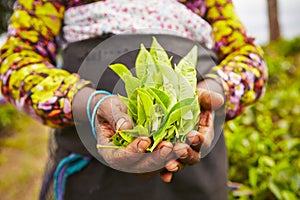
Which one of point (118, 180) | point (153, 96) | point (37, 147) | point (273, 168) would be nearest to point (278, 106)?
point (273, 168)

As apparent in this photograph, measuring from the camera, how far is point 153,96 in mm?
725

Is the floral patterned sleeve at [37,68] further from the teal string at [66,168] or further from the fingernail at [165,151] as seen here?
the fingernail at [165,151]

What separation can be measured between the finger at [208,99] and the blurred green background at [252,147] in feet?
3.55

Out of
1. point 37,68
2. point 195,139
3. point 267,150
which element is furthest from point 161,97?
point 267,150

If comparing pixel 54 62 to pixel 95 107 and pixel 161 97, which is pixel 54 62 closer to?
pixel 95 107

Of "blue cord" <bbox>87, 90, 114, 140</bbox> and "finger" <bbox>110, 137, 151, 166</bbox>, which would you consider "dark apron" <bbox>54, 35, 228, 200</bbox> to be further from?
"finger" <bbox>110, 137, 151, 166</bbox>

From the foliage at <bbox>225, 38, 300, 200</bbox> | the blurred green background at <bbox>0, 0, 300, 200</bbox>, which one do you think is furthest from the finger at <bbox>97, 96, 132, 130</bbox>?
the foliage at <bbox>225, 38, 300, 200</bbox>

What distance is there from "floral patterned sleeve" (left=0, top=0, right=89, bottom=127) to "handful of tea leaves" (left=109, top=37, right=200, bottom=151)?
0.64ft

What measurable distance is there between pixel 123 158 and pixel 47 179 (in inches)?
20.6

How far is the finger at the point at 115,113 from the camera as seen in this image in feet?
2.33

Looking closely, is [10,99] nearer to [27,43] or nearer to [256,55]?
[27,43]

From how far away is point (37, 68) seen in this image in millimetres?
940

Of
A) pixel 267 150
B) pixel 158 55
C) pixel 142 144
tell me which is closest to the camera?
pixel 142 144

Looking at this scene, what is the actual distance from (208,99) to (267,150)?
164cm
